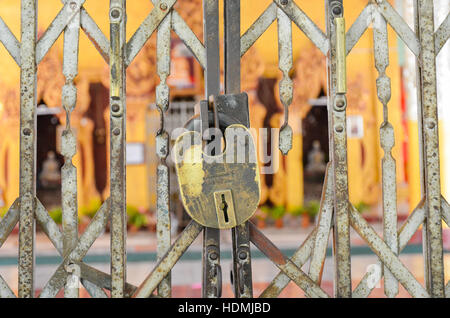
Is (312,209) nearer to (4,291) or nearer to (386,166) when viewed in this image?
(386,166)

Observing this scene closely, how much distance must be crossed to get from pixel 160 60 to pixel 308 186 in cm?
746

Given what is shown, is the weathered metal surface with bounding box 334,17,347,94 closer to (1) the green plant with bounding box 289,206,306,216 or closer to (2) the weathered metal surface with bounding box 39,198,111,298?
(2) the weathered metal surface with bounding box 39,198,111,298

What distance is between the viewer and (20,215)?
1185mm

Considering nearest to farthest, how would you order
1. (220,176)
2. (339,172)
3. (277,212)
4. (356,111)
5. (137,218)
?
1. (220,176)
2. (339,172)
3. (137,218)
4. (277,212)
5. (356,111)

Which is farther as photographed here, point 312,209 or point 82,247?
point 312,209

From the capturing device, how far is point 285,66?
1205 millimetres

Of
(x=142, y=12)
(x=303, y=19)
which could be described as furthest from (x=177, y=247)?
(x=142, y=12)

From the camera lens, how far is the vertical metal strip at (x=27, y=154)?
118 centimetres

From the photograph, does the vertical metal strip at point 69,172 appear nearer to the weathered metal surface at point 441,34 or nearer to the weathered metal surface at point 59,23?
the weathered metal surface at point 59,23

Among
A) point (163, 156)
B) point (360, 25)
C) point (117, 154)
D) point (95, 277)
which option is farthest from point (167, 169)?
point (360, 25)

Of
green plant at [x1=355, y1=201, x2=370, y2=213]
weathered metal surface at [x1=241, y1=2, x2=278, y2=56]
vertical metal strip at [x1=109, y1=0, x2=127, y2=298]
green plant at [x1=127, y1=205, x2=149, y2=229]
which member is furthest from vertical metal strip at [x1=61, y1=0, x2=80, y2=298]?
green plant at [x1=355, y1=201, x2=370, y2=213]

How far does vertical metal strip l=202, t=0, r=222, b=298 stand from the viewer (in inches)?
45.7

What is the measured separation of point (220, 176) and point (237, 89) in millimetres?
246
